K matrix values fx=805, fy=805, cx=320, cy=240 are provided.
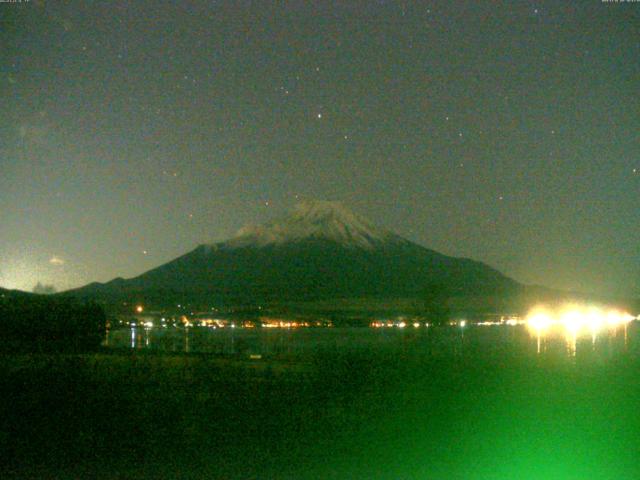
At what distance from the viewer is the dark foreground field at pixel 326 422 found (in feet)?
32.8

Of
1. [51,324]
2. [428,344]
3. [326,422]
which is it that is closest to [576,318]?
[51,324]

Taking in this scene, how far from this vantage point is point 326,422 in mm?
12266

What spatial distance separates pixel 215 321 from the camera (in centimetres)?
8538

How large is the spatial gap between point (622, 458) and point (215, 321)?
7630 cm

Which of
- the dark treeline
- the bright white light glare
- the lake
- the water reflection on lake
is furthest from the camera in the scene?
the bright white light glare

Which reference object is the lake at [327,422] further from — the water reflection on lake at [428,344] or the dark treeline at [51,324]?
the dark treeline at [51,324]

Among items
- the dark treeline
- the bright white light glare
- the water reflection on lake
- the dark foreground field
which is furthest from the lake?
the bright white light glare

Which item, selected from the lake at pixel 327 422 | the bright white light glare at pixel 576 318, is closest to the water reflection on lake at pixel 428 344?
the lake at pixel 327 422

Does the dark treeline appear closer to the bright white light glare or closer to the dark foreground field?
Answer: the dark foreground field

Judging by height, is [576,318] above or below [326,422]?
→ below

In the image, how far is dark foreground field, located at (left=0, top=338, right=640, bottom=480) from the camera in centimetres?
1000

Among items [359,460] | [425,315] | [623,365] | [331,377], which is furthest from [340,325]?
[359,460]

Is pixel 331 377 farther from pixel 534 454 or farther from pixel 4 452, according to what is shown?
pixel 4 452

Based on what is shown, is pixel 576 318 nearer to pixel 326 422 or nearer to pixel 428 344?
pixel 428 344
